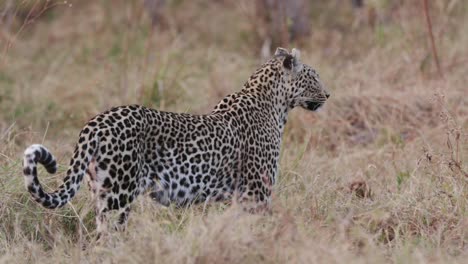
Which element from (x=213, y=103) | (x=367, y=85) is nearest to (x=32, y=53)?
(x=213, y=103)

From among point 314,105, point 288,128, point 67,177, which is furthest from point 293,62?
point 288,128

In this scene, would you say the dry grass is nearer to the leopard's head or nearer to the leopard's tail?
the leopard's tail

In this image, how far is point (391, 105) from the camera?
31.1 feet

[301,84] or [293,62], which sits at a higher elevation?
[293,62]

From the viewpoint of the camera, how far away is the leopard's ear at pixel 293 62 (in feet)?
23.0

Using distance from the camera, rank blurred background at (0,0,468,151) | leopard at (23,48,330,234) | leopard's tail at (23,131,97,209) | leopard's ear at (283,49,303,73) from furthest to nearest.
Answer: blurred background at (0,0,468,151)
leopard's ear at (283,49,303,73)
leopard at (23,48,330,234)
leopard's tail at (23,131,97,209)

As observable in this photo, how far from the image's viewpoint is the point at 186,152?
6.19 metres

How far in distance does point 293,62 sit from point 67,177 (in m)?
2.12

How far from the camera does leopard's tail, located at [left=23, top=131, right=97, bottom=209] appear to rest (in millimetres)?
5449

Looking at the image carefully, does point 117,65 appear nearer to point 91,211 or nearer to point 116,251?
point 91,211

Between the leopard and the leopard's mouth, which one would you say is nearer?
the leopard

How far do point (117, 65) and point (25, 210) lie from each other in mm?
5628

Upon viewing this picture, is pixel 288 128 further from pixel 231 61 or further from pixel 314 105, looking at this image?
pixel 231 61

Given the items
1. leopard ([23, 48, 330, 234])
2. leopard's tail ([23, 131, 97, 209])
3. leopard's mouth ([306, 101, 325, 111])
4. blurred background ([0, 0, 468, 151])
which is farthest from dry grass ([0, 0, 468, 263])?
leopard's mouth ([306, 101, 325, 111])
